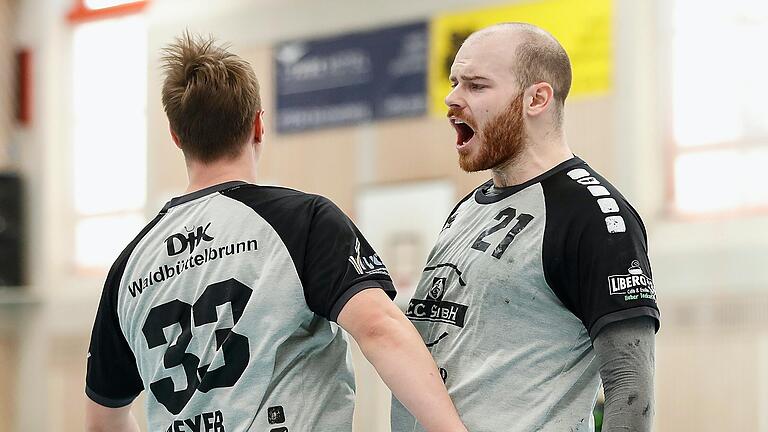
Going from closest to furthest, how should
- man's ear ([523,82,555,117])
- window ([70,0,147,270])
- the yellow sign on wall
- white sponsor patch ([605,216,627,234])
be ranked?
white sponsor patch ([605,216,627,234]), man's ear ([523,82,555,117]), the yellow sign on wall, window ([70,0,147,270])

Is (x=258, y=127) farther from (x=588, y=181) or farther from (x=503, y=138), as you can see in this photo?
(x=588, y=181)

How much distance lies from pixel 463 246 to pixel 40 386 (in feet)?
33.4

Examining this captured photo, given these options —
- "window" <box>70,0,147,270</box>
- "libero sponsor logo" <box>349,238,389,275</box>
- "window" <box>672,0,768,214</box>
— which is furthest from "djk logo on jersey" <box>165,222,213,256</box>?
"window" <box>70,0,147,270</box>

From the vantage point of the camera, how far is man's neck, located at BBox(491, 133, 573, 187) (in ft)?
9.80

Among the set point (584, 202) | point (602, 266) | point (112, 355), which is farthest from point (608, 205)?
point (112, 355)

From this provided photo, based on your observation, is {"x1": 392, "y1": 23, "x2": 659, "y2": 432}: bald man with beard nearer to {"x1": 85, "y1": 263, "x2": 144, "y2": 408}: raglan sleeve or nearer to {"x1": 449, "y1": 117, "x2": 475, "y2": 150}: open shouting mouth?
{"x1": 449, "y1": 117, "x2": 475, "y2": 150}: open shouting mouth

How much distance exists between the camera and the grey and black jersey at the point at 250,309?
2791mm

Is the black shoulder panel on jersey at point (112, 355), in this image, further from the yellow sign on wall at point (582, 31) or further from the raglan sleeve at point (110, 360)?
the yellow sign on wall at point (582, 31)

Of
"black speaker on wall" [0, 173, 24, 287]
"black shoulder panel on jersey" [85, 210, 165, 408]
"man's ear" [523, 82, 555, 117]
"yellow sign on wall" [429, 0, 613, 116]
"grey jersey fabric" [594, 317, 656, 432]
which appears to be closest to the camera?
"grey jersey fabric" [594, 317, 656, 432]

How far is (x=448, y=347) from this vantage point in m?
2.93

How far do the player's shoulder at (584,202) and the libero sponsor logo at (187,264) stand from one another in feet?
2.43

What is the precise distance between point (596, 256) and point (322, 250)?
2.12ft

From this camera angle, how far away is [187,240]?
296 centimetres

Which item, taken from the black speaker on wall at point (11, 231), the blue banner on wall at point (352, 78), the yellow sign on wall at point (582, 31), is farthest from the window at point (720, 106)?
the black speaker on wall at point (11, 231)
